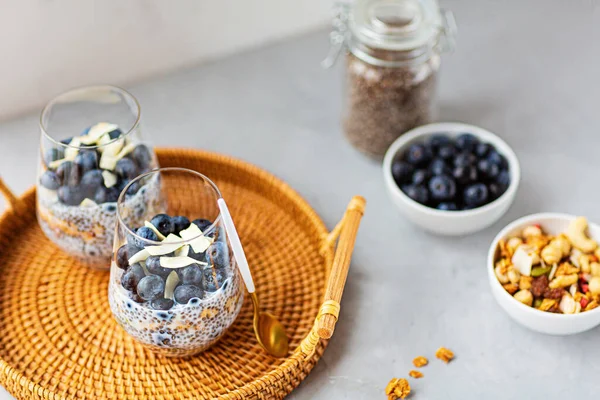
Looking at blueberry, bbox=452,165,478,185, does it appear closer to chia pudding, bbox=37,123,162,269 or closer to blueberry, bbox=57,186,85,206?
chia pudding, bbox=37,123,162,269

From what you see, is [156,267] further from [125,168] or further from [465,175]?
[465,175]

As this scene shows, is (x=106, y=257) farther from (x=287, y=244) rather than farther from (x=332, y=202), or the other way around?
(x=332, y=202)

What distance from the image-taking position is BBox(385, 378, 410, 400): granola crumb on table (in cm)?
99

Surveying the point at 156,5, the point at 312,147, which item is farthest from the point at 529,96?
the point at 156,5

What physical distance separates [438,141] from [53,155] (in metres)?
0.60

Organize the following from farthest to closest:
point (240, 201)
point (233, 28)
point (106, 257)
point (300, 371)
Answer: point (233, 28) < point (240, 201) < point (106, 257) < point (300, 371)

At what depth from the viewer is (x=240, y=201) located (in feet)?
4.03

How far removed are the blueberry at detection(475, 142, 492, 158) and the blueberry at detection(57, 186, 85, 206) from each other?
0.62m

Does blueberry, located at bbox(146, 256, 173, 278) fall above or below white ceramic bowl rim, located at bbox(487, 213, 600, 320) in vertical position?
above

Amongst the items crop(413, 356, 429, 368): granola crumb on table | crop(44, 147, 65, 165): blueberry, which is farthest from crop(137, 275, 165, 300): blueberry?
crop(413, 356, 429, 368): granola crumb on table

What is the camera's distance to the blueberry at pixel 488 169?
3.88 feet

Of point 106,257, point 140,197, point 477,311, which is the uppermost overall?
point 140,197

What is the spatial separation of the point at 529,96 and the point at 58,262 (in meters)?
0.89

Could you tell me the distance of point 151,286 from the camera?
34.6 inches
